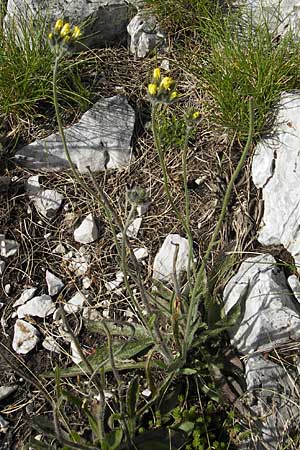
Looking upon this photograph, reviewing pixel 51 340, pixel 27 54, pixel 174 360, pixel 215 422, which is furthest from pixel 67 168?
pixel 215 422

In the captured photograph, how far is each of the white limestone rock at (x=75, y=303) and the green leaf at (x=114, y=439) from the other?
0.59m

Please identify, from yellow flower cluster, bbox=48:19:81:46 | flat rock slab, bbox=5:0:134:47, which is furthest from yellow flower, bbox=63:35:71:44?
flat rock slab, bbox=5:0:134:47

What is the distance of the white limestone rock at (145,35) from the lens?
2938mm

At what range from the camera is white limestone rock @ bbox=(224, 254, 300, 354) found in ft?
7.08

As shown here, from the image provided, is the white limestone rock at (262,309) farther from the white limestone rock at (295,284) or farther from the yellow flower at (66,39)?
the yellow flower at (66,39)

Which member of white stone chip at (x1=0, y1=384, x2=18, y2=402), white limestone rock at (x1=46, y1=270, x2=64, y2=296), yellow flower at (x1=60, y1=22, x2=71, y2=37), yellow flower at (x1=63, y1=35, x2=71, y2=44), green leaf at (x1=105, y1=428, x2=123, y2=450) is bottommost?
white stone chip at (x1=0, y1=384, x2=18, y2=402)

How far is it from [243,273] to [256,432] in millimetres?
545

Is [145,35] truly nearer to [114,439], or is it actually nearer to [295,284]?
[295,284]

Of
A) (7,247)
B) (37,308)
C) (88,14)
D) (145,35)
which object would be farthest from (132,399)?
(88,14)

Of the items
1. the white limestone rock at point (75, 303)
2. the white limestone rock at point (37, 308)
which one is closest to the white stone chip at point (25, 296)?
the white limestone rock at point (37, 308)

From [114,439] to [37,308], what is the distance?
658mm

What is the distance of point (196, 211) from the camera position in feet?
8.30

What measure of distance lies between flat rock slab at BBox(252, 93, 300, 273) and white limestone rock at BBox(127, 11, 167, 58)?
696 millimetres

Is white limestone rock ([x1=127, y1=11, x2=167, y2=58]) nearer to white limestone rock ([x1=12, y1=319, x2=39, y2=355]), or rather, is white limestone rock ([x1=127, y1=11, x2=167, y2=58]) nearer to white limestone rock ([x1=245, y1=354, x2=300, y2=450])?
white limestone rock ([x1=12, y1=319, x2=39, y2=355])
